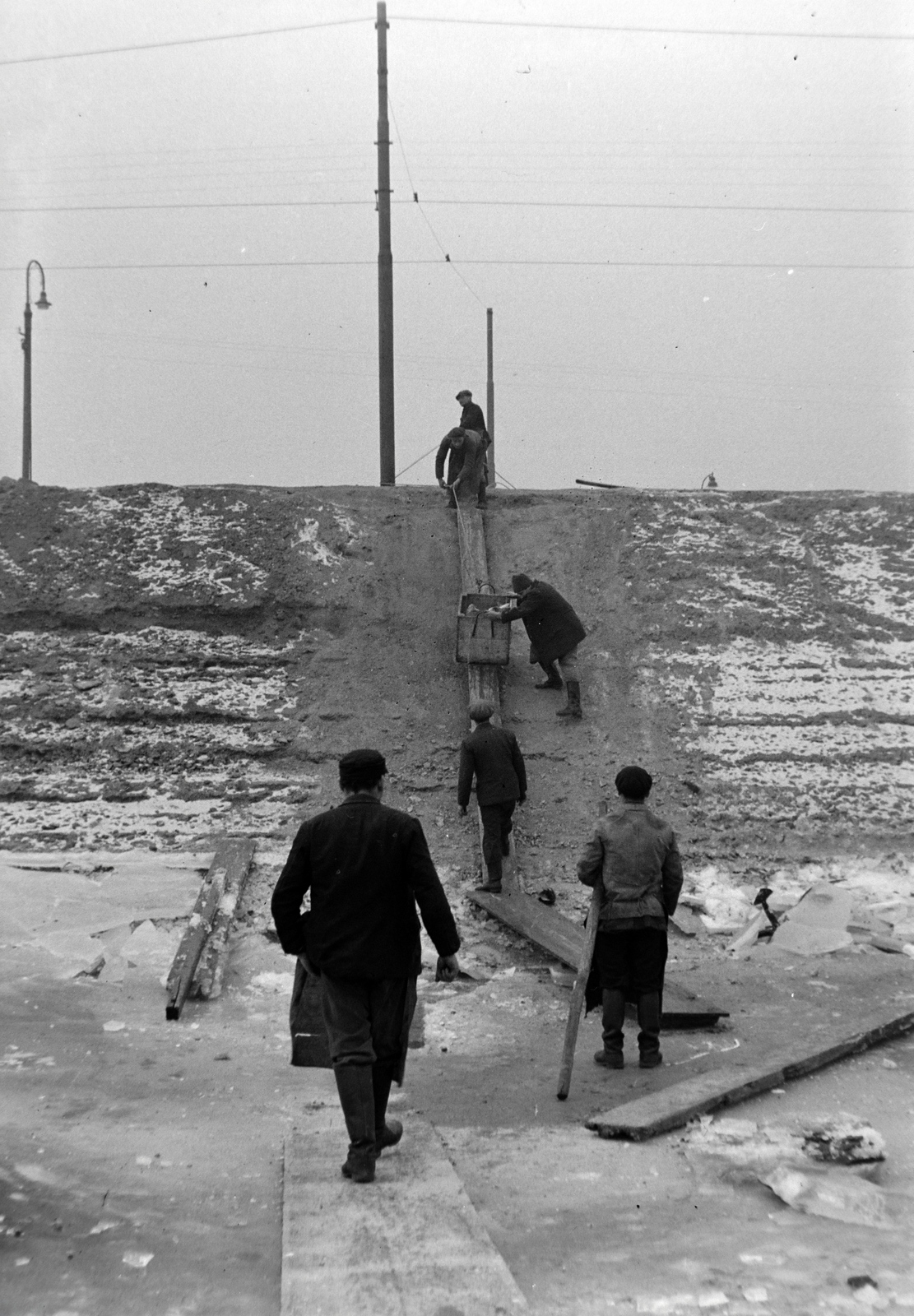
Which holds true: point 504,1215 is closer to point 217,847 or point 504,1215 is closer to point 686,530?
point 217,847

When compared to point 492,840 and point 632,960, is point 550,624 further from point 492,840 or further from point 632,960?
point 632,960

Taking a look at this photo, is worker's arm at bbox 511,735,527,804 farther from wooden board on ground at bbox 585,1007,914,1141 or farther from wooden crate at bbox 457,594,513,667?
wooden board on ground at bbox 585,1007,914,1141

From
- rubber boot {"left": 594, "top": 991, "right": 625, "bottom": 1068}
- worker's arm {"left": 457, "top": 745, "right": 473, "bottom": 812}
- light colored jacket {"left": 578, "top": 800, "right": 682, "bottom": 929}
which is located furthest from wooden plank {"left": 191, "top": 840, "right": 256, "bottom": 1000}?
light colored jacket {"left": 578, "top": 800, "right": 682, "bottom": 929}

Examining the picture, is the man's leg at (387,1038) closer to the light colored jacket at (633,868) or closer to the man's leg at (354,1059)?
the man's leg at (354,1059)

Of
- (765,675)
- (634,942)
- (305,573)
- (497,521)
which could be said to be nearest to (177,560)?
(305,573)

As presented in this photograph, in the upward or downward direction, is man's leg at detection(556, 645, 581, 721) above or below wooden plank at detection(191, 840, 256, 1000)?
above

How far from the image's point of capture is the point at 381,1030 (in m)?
4.73

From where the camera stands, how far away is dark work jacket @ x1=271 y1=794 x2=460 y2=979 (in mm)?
4715

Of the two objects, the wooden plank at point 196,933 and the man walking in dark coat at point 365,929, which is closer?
the man walking in dark coat at point 365,929

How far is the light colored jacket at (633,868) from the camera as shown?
6.28 m

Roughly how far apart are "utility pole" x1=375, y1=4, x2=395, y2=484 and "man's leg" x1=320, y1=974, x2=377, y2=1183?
Answer: 15188mm

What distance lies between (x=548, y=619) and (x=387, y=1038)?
8083 mm

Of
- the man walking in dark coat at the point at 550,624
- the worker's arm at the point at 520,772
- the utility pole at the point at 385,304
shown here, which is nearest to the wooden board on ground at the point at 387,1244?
the worker's arm at the point at 520,772

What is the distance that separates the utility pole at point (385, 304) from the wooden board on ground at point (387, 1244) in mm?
15522
